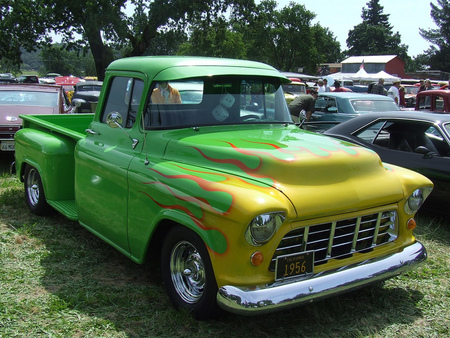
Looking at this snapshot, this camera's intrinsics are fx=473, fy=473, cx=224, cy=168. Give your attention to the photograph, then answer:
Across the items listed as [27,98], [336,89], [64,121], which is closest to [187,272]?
[64,121]

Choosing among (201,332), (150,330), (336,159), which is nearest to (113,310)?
(150,330)

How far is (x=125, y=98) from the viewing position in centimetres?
A: 429

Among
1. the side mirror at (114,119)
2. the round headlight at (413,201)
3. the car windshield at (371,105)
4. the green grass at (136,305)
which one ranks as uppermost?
the side mirror at (114,119)

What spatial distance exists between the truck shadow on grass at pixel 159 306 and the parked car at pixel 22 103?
4.79 m

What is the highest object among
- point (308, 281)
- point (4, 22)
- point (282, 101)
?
point (4, 22)

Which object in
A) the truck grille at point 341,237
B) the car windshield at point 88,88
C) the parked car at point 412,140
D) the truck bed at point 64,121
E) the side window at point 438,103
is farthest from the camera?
the car windshield at point 88,88

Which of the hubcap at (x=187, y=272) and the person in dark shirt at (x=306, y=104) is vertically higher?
the person in dark shirt at (x=306, y=104)

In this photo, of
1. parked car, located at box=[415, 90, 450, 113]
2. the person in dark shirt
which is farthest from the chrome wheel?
parked car, located at box=[415, 90, 450, 113]

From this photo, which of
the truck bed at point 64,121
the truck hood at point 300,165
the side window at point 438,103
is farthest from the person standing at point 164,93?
the side window at point 438,103

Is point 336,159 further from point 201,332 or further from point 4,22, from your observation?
point 4,22

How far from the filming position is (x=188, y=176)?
328 centimetres

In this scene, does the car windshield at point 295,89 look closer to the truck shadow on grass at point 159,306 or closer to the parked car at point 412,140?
the parked car at point 412,140

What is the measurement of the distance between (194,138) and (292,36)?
49786mm

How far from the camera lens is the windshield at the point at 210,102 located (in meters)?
3.93
